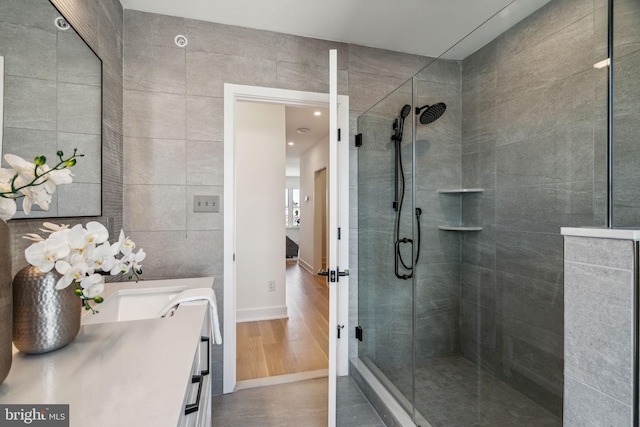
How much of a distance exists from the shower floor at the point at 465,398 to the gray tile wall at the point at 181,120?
1355 mm

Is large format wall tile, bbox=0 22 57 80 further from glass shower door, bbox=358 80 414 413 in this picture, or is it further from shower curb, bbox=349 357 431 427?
shower curb, bbox=349 357 431 427

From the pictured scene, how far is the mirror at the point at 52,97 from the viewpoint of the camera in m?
0.91

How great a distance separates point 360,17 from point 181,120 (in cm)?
140

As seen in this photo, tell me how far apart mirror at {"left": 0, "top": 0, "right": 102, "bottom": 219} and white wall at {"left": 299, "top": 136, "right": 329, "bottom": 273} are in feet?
13.1

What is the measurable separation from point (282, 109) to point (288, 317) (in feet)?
8.29

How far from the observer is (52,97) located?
3.62 ft

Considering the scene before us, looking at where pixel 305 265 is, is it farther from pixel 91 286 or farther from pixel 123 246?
pixel 91 286

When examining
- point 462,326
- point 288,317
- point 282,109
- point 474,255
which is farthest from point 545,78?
point 288,317

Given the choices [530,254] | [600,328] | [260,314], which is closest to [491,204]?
[530,254]

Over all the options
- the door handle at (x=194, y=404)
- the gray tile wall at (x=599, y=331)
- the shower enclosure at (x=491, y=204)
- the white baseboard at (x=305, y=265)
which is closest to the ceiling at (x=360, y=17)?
the shower enclosure at (x=491, y=204)

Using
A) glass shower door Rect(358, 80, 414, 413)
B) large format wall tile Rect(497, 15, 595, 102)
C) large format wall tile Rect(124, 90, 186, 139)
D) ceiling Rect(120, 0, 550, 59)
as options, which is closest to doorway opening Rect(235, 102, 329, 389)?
glass shower door Rect(358, 80, 414, 413)

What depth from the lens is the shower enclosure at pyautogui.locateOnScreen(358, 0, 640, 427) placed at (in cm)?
123

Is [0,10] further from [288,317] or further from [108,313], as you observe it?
[288,317]

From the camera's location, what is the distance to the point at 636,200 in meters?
1.12
